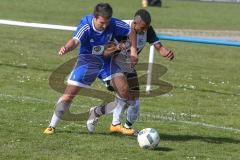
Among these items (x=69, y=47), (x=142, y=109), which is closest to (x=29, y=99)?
(x=142, y=109)

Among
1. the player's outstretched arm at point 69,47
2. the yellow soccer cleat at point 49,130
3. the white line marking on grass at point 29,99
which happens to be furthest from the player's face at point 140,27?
the white line marking on grass at point 29,99

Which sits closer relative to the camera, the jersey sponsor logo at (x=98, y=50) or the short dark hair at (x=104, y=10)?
the short dark hair at (x=104, y=10)

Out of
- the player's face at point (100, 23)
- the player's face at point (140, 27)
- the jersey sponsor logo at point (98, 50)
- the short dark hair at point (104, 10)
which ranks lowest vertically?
the jersey sponsor logo at point (98, 50)

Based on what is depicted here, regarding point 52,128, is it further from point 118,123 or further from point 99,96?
point 99,96

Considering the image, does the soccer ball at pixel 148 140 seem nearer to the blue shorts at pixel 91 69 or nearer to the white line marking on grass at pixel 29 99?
the blue shorts at pixel 91 69

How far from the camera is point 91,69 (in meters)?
9.92

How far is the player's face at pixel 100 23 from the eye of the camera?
30.3 ft

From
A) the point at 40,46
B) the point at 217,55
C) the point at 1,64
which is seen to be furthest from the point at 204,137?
the point at 217,55

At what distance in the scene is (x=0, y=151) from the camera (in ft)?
27.2

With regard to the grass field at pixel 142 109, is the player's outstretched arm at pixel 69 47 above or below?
above

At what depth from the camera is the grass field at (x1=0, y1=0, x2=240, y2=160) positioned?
876 cm

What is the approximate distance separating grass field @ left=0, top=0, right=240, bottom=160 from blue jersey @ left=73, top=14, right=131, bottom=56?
1330 mm

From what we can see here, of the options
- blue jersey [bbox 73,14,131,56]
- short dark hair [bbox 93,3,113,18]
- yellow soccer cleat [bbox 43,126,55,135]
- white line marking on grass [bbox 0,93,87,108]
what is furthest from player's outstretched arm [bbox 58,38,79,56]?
white line marking on grass [bbox 0,93,87,108]

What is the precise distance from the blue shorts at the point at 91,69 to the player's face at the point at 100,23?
1.95 ft
